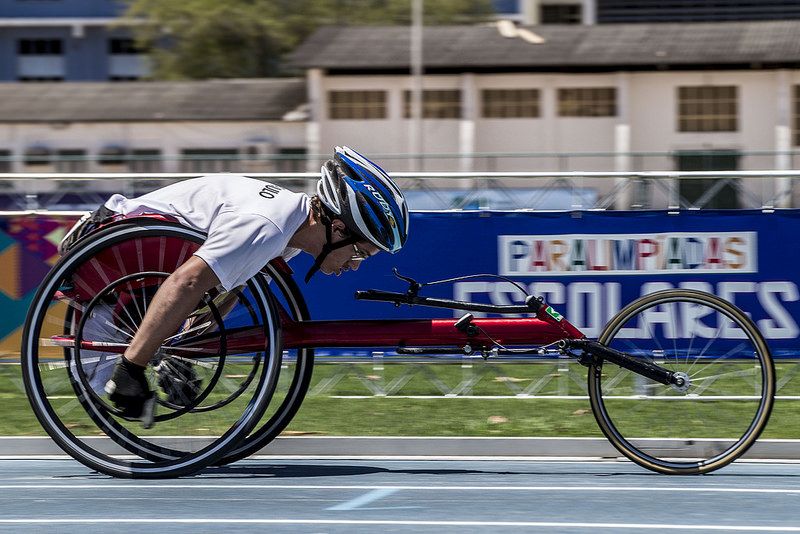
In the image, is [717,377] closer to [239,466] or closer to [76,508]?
[239,466]

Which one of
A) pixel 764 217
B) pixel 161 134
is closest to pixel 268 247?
pixel 764 217

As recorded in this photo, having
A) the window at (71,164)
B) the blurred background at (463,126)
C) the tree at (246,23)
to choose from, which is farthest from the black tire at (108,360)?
the tree at (246,23)

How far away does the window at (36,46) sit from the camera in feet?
225

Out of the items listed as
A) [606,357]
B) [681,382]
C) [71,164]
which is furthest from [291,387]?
[71,164]

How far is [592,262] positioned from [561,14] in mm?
48380

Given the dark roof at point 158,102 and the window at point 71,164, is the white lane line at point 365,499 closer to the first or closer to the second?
the window at point 71,164

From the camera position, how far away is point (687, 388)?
716cm

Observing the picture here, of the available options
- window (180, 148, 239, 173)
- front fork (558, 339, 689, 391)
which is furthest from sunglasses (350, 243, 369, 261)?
window (180, 148, 239, 173)

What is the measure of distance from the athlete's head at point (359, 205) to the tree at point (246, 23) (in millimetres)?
50304

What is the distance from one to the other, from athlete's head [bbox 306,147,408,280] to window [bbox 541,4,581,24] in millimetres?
50291

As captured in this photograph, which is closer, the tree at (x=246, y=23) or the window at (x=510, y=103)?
the window at (x=510, y=103)

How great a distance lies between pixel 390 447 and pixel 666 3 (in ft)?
151

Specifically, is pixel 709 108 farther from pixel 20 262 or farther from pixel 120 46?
pixel 120 46

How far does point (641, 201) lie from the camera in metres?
10.3
